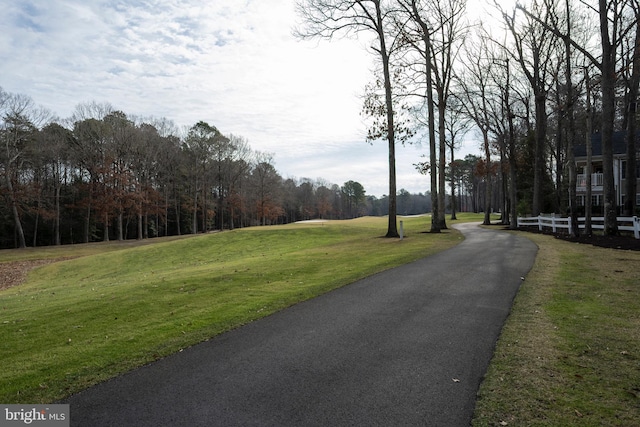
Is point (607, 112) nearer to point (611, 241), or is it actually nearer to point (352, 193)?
point (611, 241)

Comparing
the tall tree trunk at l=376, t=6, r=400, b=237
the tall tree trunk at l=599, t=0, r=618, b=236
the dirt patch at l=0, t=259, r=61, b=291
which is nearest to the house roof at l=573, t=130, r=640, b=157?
the tall tree trunk at l=599, t=0, r=618, b=236

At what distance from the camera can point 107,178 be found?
135ft

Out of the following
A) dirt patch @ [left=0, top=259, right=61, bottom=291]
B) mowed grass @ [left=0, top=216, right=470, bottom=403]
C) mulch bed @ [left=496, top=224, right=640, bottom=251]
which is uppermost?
mulch bed @ [left=496, top=224, right=640, bottom=251]

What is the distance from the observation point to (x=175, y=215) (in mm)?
57781

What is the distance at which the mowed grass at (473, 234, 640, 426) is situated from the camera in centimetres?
335

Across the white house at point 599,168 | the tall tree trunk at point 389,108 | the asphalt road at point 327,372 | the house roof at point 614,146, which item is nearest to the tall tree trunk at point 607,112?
the tall tree trunk at point 389,108

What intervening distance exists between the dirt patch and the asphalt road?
20452mm

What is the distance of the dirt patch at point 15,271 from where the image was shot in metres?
20.7

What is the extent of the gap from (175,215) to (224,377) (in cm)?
5770

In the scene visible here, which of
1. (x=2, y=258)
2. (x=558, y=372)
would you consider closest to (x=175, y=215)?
(x=2, y=258)

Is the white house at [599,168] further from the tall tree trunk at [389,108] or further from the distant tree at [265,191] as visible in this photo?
the distant tree at [265,191]

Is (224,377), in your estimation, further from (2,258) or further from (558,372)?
(2,258)

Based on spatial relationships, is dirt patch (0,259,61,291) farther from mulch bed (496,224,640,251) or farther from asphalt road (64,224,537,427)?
mulch bed (496,224,640,251)

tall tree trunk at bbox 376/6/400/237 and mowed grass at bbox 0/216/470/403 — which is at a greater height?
tall tree trunk at bbox 376/6/400/237
